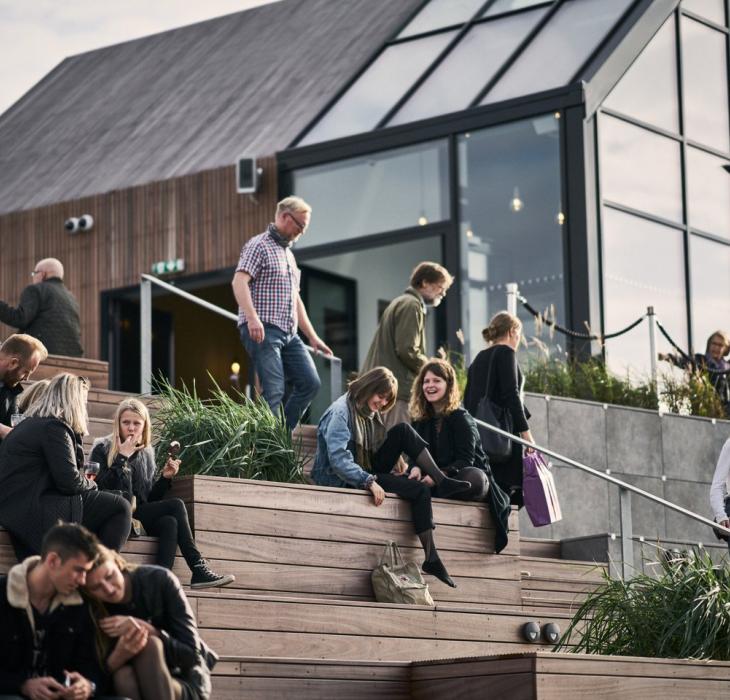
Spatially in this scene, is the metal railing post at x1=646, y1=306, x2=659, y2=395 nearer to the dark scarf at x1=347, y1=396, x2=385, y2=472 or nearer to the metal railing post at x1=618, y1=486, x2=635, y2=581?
the metal railing post at x1=618, y1=486, x2=635, y2=581

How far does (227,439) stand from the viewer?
9.14 meters

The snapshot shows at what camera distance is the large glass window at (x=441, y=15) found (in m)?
17.8

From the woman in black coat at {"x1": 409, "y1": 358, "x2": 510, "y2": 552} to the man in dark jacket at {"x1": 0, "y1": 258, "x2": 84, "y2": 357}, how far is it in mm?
3196

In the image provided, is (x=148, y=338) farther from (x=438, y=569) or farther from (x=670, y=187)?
(x=670, y=187)

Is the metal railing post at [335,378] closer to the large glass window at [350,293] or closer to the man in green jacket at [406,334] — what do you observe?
the man in green jacket at [406,334]

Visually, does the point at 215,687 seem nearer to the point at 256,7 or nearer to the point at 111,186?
the point at 111,186

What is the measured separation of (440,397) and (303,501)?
121cm

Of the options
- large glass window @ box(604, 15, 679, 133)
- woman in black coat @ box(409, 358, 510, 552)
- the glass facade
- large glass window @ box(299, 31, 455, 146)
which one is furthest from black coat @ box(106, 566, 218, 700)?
large glass window @ box(299, 31, 455, 146)

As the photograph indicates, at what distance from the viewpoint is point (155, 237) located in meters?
18.9

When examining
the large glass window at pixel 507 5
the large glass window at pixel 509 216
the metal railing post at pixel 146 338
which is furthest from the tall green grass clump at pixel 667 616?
the large glass window at pixel 507 5

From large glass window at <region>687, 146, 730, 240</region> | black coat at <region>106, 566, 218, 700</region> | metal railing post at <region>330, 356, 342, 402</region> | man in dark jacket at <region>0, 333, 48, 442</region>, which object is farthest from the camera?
large glass window at <region>687, 146, 730, 240</region>

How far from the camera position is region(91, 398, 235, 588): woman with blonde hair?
318 inches

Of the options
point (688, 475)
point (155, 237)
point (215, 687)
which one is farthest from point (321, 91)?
point (215, 687)

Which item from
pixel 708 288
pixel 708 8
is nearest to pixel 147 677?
pixel 708 288
